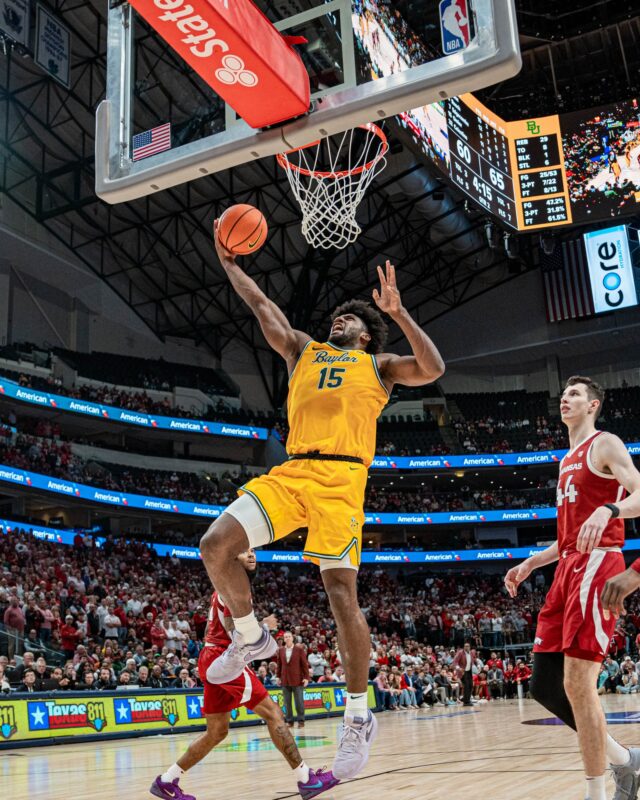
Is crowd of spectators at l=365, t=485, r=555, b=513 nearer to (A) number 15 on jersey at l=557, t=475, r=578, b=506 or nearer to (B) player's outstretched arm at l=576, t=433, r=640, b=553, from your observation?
(A) number 15 on jersey at l=557, t=475, r=578, b=506

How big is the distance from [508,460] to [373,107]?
98.6 feet

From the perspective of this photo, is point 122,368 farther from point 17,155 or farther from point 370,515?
point 370,515

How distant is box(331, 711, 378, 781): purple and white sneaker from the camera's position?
3.64 m

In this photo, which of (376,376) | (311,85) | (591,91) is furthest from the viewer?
(591,91)

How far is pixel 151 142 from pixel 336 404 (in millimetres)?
2264

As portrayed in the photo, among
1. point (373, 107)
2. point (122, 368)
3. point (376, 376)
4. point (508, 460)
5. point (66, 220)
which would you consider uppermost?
point (66, 220)

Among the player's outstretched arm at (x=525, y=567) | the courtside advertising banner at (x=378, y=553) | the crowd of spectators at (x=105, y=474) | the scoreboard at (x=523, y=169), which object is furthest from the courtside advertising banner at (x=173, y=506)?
the player's outstretched arm at (x=525, y=567)

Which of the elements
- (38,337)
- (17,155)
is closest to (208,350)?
(38,337)

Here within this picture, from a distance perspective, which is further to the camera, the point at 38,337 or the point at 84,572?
the point at 38,337

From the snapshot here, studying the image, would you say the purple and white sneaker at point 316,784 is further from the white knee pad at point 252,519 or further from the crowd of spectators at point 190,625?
the crowd of spectators at point 190,625

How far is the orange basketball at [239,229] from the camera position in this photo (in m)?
4.61

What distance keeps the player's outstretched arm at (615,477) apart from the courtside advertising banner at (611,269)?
93.6 feet

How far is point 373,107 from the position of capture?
4754 mm

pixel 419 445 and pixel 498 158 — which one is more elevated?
pixel 498 158
